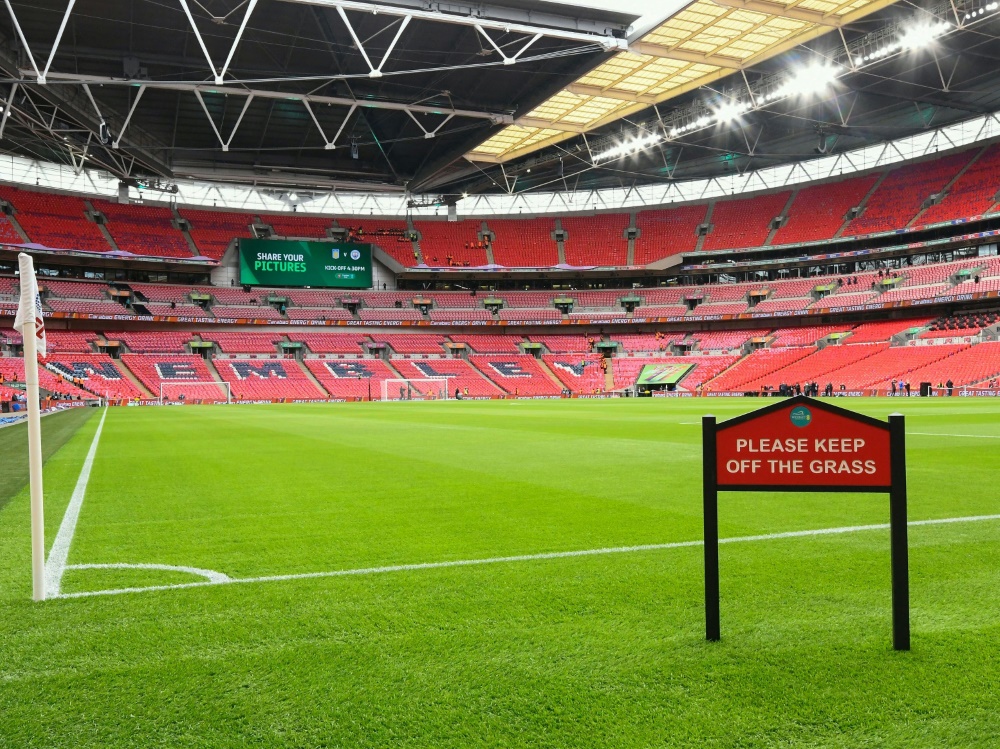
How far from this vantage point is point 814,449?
3527 millimetres

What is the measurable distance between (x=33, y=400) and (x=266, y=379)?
59.5 metres

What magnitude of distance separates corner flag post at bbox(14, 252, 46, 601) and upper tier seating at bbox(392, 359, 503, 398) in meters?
57.7

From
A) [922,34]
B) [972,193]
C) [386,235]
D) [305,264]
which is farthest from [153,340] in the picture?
[972,193]

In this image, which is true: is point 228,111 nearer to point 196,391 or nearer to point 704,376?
point 196,391

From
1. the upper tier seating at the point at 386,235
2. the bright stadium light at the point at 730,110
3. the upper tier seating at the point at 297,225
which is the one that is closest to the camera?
the bright stadium light at the point at 730,110

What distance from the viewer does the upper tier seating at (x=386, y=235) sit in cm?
7575

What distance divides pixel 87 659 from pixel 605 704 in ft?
8.04

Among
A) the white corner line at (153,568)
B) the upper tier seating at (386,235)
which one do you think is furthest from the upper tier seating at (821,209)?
the white corner line at (153,568)

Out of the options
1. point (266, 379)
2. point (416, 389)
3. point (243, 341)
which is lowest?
point (416, 389)

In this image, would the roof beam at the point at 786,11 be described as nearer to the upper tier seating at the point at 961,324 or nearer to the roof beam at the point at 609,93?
the roof beam at the point at 609,93

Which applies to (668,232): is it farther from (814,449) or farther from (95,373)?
(814,449)

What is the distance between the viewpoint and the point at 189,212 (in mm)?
71438

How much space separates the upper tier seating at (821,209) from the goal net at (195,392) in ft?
171

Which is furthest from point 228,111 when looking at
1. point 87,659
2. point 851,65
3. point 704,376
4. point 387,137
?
point 87,659
